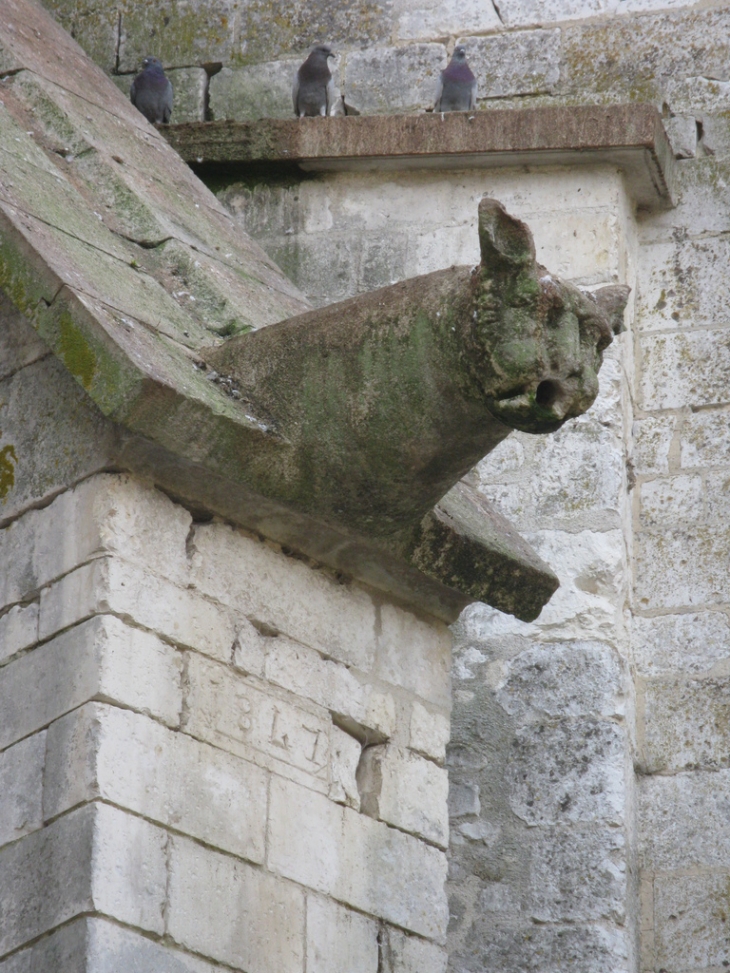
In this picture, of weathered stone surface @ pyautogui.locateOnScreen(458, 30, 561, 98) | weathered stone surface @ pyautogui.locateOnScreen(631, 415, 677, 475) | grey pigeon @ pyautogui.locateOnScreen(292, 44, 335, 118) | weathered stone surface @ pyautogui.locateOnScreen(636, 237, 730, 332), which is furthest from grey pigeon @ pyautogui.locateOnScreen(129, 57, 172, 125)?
weathered stone surface @ pyautogui.locateOnScreen(631, 415, 677, 475)

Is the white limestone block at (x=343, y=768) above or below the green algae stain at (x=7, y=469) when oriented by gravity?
below

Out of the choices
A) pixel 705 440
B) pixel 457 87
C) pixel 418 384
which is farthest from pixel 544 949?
pixel 457 87

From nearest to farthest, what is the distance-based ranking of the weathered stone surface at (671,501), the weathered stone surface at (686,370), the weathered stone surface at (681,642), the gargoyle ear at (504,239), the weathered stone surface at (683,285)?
1. the gargoyle ear at (504,239)
2. the weathered stone surface at (681,642)
3. the weathered stone surface at (671,501)
4. the weathered stone surface at (686,370)
5. the weathered stone surface at (683,285)

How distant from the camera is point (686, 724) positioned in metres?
5.02

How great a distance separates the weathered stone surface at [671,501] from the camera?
208 inches

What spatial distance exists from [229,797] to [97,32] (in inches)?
151

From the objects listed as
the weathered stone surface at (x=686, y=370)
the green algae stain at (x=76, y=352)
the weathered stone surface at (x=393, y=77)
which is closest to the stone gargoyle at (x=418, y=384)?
the green algae stain at (x=76, y=352)

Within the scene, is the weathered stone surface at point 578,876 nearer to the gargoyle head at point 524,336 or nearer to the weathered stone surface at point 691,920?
the weathered stone surface at point 691,920

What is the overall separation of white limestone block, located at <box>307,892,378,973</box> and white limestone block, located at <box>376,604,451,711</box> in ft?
1.92

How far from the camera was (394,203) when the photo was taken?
18.6 ft

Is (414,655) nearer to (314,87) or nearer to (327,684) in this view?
(327,684)

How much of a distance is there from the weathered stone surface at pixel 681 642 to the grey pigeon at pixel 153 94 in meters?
2.46

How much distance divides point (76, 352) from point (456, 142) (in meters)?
2.45

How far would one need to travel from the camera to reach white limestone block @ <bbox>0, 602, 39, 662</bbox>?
3.49 m
